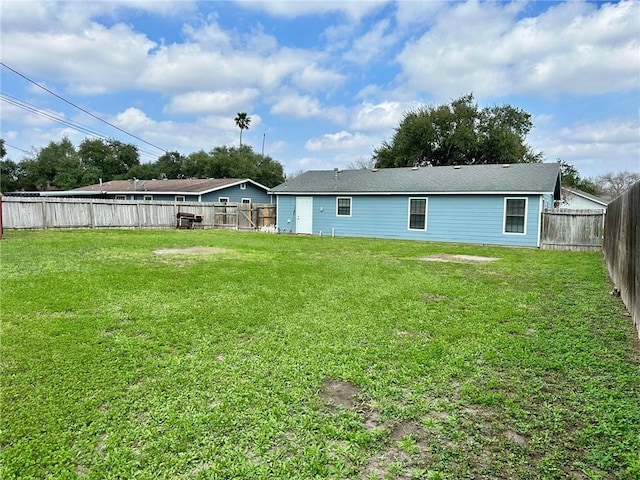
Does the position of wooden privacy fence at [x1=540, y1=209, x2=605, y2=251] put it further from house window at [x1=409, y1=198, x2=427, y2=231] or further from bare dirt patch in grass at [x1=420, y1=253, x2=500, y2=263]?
bare dirt patch in grass at [x1=420, y1=253, x2=500, y2=263]

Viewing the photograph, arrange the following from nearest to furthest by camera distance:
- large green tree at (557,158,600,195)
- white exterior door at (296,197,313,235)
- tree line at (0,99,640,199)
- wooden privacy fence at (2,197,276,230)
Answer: wooden privacy fence at (2,197,276,230)
white exterior door at (296,197,313,235)
tree line at (0,99,640,199)
large green tree at (557,158,600,195)

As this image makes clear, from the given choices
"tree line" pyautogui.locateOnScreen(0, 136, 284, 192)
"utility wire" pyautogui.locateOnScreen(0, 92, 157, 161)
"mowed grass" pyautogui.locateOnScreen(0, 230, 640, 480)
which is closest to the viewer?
"mowed grass" pyautogui.locateOnScreen(0, 230, 640, 480)

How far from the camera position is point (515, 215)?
14398 mm

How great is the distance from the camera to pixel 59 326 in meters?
4.05

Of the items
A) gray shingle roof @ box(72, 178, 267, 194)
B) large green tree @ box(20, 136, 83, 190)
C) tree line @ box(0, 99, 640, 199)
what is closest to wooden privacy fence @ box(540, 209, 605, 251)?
tree line @ box(0, 99, 640, 199)

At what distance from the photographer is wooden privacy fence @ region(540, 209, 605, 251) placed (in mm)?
13000

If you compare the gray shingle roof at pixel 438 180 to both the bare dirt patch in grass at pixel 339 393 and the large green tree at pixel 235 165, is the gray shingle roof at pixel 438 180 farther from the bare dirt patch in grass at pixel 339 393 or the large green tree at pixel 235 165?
the large green tree at pixel 235 165

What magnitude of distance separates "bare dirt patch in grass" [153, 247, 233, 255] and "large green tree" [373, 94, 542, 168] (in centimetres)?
2251

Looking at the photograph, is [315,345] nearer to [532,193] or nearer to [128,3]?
[532,193]

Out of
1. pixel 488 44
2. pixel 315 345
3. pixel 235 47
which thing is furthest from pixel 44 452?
pixel 235 47

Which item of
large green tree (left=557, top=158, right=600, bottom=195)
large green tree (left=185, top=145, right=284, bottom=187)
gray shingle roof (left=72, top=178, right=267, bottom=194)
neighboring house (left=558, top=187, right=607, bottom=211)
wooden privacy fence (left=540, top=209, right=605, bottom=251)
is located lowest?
wooden privacy fence (left=540, top=209, right=605, bottom=251)

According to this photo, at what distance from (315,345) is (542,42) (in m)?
13.2

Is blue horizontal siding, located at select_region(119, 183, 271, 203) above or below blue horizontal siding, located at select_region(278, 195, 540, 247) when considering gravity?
above

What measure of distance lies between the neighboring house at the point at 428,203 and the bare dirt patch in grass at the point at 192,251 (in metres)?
7.92
